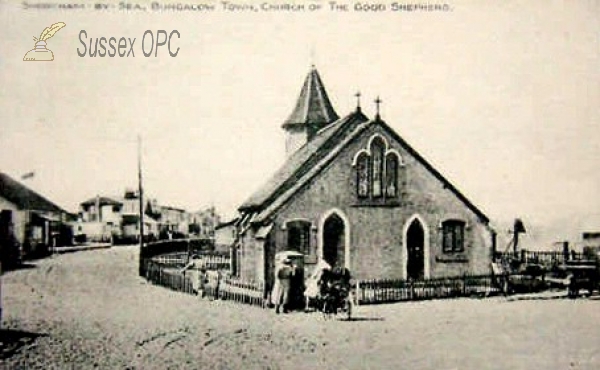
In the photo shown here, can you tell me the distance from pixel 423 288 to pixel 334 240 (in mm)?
873

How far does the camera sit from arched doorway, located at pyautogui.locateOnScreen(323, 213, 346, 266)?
187 inches

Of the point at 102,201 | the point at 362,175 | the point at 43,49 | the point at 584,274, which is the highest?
the point at 43,49

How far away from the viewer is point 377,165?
5.04 metres

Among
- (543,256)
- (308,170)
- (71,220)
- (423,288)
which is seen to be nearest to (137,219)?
(71,220)

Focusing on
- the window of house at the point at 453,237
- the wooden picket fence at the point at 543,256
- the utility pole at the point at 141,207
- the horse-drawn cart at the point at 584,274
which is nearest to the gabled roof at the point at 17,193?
the utility pole at the point at 141,207

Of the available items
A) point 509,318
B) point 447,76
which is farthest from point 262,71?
point 509,318

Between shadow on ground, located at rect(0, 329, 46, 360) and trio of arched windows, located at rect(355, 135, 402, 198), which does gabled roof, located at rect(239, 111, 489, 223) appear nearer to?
trio of arched windows, located at rect(355, 135, 402, 198)

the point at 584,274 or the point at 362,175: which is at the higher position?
the point at 362,175

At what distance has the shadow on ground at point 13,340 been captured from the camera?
3.90m

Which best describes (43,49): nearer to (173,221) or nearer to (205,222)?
(173,221)

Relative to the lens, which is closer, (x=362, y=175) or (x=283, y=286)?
(x=283, y=286)

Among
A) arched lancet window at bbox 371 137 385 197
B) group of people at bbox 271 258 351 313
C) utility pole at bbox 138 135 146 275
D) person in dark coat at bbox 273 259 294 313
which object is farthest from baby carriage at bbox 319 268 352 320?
utility pole at bbox 138 135 146 275

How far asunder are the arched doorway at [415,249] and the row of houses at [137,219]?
4.57ft

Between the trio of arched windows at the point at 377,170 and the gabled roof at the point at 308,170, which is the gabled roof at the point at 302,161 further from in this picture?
the trio of arched windows at the point at 377,170
